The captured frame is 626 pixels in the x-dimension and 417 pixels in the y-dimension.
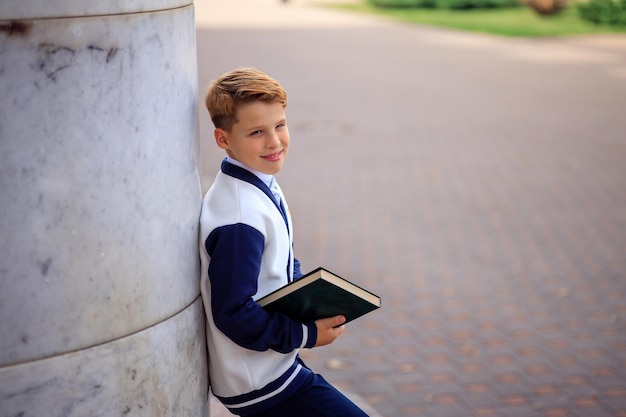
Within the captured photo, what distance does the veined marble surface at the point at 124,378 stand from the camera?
1945 mm

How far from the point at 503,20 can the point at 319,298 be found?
26.7 m

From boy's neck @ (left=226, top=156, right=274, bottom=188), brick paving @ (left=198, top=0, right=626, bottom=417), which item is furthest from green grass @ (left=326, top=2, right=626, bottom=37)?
boy's neck @ (left=226, top=156, right=274, bottom=188)

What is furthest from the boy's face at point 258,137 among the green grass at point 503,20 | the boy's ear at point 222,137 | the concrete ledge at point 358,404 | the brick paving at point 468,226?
the green grass at point 503,20

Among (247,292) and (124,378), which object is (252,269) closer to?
(247,292)

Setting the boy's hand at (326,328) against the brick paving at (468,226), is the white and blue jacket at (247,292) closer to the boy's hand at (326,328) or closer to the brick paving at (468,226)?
the boy's hand at (326,328)

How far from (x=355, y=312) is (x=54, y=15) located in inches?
48.7

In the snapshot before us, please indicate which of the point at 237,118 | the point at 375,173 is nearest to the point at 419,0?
the point at 375,173

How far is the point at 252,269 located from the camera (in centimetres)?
231

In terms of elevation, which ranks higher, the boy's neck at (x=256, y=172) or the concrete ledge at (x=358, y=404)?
the boy's neck at (x=256, y=172)

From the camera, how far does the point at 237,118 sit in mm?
2463

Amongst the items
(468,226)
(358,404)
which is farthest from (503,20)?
(358,404)

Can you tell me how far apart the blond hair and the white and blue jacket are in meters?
0.16

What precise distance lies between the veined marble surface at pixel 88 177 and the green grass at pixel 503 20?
22804 millimetres

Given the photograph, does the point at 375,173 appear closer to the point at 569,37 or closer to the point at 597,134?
the point at 597,134
